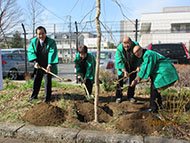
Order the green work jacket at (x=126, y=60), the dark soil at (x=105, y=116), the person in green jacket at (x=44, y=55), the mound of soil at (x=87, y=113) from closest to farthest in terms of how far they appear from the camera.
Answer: the dark soil at (x=105, y=116), the mound of soil at (x=87, y=113), the person in green jacket at (x=44, y=55), the green work jacket at (x=126, y=60)

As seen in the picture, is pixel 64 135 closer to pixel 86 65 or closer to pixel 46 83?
pixel 46 83

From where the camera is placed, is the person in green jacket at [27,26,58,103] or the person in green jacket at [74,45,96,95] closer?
the person in green jacket at [27,26,58,103]

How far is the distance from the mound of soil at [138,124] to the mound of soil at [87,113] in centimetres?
43

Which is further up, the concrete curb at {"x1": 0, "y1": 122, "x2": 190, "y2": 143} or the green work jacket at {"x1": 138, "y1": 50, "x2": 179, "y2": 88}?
the green work jacket at {"x1": 138, "y1": 50, "x2": 179, "y2": 88}

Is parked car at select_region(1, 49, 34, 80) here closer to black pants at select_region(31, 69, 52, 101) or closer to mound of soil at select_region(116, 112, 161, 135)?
black pants at select_region(31, 69, 52, 101)

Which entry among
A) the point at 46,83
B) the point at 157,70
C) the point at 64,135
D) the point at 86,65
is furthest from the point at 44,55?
the point at 157,70

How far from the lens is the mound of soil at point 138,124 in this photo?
8.61 feet

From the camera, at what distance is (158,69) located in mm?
3250

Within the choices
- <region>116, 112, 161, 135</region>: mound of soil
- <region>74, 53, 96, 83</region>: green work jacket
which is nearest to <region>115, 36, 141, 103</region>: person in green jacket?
<region>74, 53, 96, 83</region>: green work jacket

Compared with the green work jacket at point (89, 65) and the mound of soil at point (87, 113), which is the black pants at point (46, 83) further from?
the green work jacket at point (89, 65)

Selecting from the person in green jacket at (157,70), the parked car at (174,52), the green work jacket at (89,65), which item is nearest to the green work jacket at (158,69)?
the person in green jacket at (157,70)

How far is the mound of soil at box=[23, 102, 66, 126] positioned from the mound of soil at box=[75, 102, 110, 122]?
13.5 inches

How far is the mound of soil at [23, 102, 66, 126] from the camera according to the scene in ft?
9.73

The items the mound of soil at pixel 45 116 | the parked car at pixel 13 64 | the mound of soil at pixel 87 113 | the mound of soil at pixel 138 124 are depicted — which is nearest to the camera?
the mound of soil at pixel 138 124
